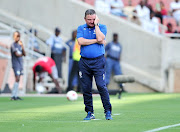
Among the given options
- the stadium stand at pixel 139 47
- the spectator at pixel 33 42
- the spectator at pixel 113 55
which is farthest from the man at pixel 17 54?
the stadium stand at pixel 139 47

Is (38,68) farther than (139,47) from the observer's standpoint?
No

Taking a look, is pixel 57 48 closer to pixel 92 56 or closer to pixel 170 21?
pixel 170 21

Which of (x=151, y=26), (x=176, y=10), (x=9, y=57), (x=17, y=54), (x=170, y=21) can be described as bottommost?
(x=9, y=57)

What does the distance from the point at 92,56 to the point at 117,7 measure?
17453mm

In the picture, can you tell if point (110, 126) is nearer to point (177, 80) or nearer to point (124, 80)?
point (124, 80)

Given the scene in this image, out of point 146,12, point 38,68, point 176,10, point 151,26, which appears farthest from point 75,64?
point 176,10

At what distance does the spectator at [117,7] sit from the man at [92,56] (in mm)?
16659

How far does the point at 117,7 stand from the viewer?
2655cm

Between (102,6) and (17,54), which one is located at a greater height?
(102,6)

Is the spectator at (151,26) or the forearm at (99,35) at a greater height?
the spectator at (151,26)

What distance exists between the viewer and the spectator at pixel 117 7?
26.1m

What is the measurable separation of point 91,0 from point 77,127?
67.6 ft

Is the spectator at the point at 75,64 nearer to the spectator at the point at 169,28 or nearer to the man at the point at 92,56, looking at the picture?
the spectator at the point at 169,28

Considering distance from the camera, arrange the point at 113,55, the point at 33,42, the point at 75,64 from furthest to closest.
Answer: the point at 33,42, the point at 113,55, the point at 75,64
